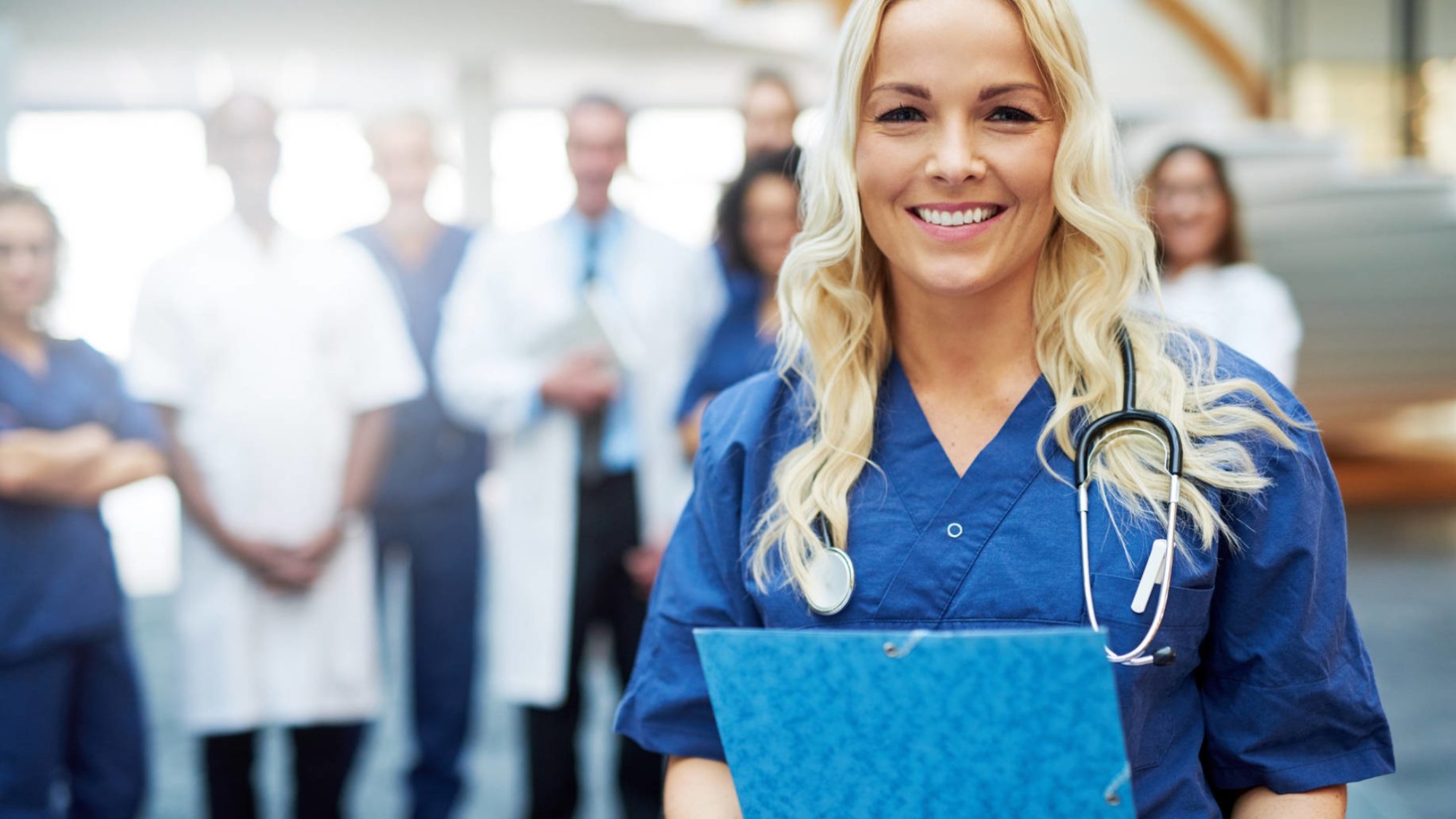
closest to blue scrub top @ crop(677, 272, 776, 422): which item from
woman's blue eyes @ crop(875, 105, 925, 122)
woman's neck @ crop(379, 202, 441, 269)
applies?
woman's neck @ crop(379, 202, 441, 269)

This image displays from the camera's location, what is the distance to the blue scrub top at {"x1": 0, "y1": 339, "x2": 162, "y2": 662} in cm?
239

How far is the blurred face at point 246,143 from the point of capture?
2.71m

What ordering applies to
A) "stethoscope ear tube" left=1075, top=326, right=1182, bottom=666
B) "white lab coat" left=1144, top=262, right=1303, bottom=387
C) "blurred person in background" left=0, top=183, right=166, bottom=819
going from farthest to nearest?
A: "white lab coat" left=1144, top=262, right=1303, bottom=387
"blurred person in background" left=0, top=183, right=166, bottom=819
"stethoscope ear tube" left=1075, top=326, right=1182, bottom=666

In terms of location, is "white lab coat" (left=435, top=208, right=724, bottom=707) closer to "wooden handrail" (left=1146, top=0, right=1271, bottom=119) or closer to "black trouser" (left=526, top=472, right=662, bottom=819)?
"black trouser" (left=526, top=472, right=662, bottom=819)

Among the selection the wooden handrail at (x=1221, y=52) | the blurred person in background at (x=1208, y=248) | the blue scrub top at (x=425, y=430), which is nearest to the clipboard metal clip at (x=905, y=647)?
the blurred person in background at (x=1208, y=248)

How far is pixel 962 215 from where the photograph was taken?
1109mm

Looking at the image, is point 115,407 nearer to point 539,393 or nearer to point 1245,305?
point 539,393

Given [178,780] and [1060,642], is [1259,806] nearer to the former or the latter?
[1060,642]

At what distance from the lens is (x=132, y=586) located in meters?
5.33

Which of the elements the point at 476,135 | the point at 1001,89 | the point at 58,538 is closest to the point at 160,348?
the point at 58,538

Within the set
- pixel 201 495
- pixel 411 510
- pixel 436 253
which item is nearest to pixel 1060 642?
pixel 201 495

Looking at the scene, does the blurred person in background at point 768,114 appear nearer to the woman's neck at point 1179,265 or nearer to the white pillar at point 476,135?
the woman's neck at point 1179,265

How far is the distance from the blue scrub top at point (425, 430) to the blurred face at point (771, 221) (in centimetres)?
99

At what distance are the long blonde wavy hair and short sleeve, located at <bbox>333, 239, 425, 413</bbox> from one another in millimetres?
1738
